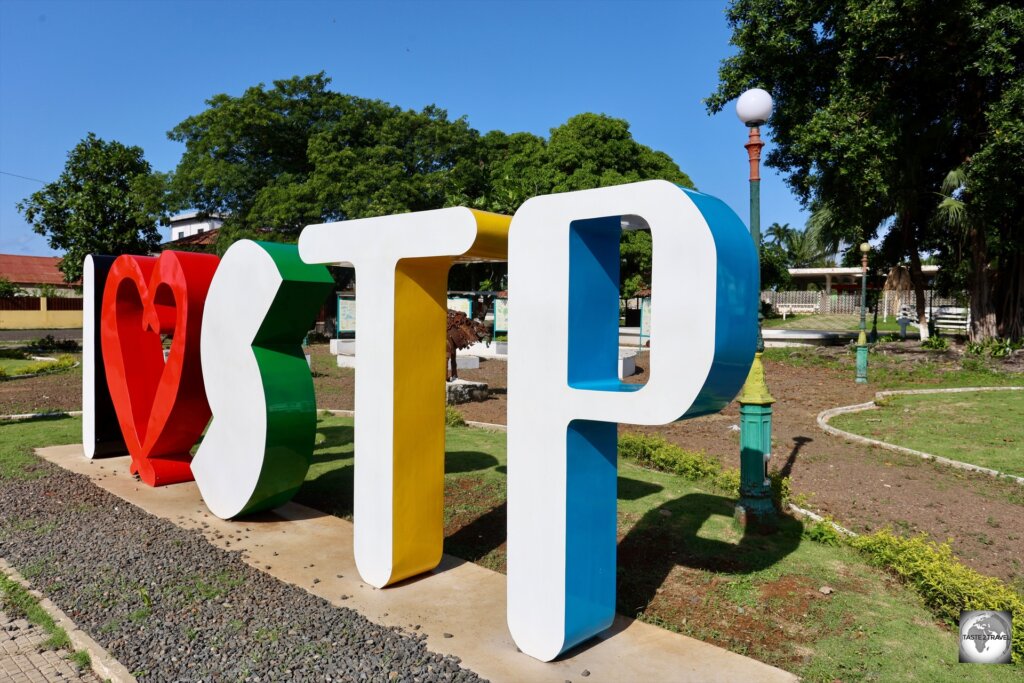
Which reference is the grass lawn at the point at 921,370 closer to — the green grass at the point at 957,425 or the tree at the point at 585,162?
the green grass at the point at 957,425

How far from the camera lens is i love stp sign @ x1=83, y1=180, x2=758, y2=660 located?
4.06 meters

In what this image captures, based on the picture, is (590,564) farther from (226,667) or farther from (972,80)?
(972,80)

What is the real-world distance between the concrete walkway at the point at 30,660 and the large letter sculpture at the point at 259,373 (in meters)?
2.26

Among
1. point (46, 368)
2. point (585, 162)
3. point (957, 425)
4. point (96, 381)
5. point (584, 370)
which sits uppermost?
point (585, 162)

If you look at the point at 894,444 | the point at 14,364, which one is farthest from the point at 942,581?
the point at 14,364

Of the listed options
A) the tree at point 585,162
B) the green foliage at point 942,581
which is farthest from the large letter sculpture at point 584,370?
the tree at point 585,162

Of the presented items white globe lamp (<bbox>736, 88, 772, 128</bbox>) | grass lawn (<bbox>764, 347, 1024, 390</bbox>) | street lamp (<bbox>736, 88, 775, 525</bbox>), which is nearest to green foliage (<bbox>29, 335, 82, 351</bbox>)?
grass lawn (<bbox>764, 347, 1024, 390</bbox>)

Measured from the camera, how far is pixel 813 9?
20609 mm

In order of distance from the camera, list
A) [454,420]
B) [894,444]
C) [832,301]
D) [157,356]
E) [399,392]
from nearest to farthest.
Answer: [399,392]
[157,356]
[894,444]
[454,420]
[832,301]

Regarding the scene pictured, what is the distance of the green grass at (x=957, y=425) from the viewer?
10742 mm

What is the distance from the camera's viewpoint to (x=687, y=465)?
9.19 meters

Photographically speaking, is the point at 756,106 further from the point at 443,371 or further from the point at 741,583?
the point at 741,583

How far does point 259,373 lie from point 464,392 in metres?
9.64

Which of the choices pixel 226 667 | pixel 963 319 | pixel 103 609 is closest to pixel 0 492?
pixel 103 609
